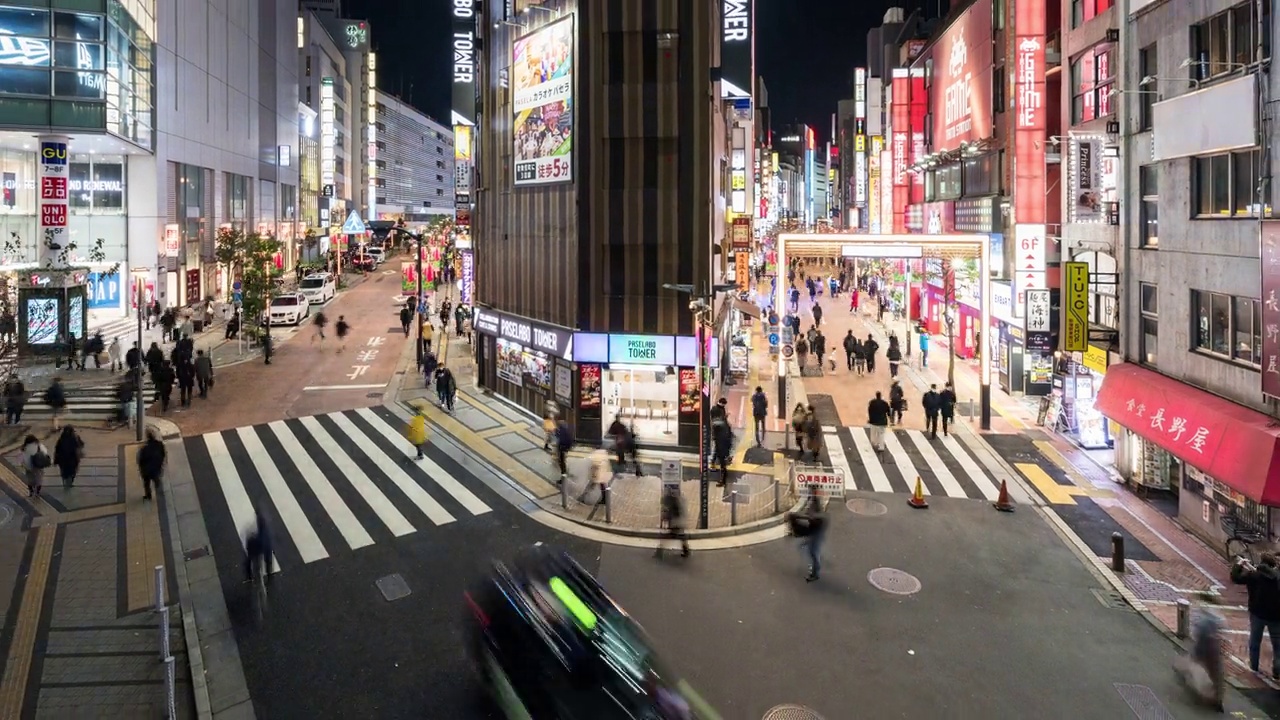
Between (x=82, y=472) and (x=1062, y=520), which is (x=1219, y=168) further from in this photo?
(x=82, y=472)

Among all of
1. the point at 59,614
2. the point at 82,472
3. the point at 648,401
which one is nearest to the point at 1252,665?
the point at 648,401

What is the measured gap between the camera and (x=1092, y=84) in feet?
72.7

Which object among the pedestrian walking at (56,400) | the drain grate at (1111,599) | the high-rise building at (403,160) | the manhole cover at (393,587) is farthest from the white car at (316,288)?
the high-rise building at (403,160)

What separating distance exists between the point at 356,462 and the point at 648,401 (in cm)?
841

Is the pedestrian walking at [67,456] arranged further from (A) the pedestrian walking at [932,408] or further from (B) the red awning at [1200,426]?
(B) the red awning at [1200,426]

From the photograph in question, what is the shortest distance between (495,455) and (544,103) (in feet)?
36.5

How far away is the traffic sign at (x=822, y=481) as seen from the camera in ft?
53.5

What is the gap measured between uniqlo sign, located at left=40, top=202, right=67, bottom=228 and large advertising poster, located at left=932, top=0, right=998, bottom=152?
130 ft

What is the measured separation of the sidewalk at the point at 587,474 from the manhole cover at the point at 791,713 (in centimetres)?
611

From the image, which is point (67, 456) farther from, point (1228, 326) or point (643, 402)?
point (1228, 326)

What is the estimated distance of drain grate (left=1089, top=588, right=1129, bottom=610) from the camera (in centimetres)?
1286

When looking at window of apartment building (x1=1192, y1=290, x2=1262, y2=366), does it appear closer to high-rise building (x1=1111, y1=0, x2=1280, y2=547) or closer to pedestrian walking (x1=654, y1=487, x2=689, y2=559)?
high-rise building (x1=1111, y1=0, x2=1280, y2=547)

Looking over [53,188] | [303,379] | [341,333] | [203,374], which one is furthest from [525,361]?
[53,188]

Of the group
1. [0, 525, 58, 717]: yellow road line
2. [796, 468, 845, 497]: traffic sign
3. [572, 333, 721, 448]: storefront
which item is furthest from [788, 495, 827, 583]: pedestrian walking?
[0, 525, 58, 717]: yellow road line
